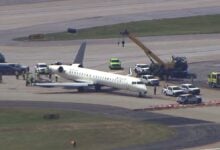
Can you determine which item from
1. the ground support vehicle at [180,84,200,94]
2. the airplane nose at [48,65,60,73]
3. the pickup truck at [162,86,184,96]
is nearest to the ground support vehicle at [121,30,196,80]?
the airplane nose at [48,65,60,73]

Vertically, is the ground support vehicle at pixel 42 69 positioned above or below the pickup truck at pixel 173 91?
above

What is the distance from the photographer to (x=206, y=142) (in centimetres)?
13112

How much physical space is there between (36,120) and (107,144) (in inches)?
684

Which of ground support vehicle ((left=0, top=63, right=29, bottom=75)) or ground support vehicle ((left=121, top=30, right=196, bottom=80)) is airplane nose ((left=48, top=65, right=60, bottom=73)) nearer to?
ground support vehicle ((left=0, top=63, right=29, bottom=75))

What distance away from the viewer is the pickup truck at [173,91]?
167625mm

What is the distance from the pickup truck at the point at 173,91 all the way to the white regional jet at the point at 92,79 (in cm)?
372

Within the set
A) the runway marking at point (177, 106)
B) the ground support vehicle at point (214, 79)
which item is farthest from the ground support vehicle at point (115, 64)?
the runway marking at point (177, 106)

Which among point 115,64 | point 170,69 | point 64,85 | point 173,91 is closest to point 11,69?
point 115,64

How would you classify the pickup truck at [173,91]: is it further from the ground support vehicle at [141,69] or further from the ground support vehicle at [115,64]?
the ground support vehicle at [115,64]

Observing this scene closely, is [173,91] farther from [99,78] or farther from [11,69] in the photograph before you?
[11,69]

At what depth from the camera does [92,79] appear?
175500 millimetres

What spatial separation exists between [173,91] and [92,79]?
510 inches

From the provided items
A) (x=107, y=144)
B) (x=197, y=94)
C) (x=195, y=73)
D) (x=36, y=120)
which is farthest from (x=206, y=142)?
(x=195, y=73)

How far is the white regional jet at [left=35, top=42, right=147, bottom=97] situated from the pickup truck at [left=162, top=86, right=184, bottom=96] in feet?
12.2
